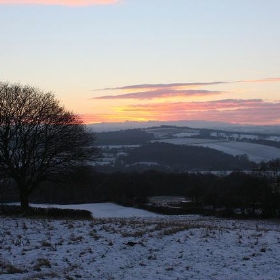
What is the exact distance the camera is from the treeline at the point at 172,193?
60.6 meters

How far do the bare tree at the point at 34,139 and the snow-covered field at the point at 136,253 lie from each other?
1667cm

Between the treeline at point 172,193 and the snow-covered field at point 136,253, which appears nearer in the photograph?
the snow-covered field at point 136,253

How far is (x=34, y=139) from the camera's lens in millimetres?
36844

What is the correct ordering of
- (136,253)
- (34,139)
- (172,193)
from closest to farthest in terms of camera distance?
(136,253) < (34,139) < (172,193)

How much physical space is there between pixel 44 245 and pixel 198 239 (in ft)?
19.0

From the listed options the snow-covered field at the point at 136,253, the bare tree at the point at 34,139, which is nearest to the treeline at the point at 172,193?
the bare tree at the point at 34,139

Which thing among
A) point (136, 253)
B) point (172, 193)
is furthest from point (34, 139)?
point (172, 193)

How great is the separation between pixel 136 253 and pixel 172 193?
95128 mm

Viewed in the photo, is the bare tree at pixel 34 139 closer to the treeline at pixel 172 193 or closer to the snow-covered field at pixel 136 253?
the treeline at pixel 172 193

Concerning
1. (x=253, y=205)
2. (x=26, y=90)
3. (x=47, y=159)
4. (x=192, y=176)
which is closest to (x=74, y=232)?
(x=47, y=159)

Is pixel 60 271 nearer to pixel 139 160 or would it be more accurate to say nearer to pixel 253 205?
pixel 253 205

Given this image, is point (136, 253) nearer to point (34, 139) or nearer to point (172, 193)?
point (34, 139)

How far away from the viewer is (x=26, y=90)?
37.9 metres

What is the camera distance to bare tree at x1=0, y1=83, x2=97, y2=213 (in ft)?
118
